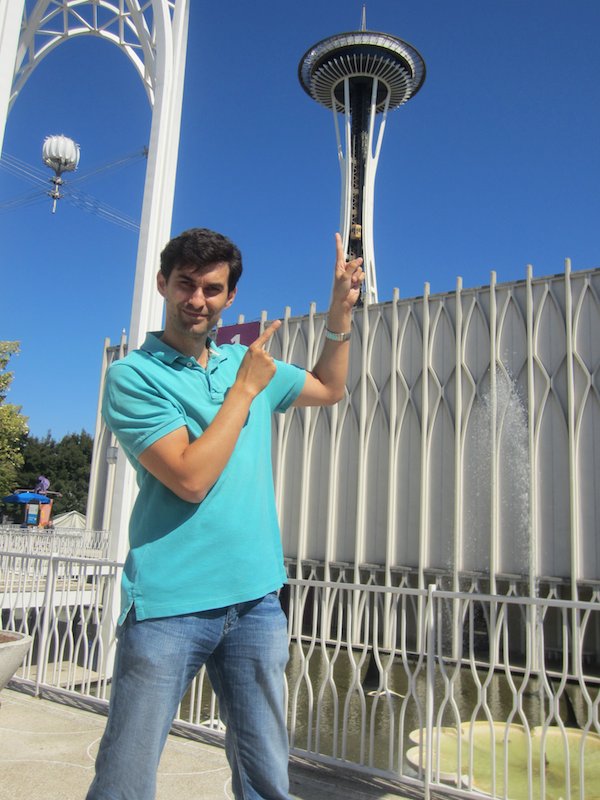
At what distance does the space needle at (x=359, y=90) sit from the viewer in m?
26.8

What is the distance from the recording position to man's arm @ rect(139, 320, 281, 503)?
1346 mm

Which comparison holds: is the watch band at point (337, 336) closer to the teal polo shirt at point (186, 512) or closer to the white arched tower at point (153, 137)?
the teal polo shirt at point (186, 512)

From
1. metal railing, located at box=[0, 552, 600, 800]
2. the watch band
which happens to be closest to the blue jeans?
the watch band

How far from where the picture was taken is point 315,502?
16.8m

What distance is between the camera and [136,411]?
4.73 feet

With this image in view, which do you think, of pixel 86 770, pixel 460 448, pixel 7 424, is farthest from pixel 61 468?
pixel 86 770

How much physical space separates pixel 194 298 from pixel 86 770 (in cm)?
280

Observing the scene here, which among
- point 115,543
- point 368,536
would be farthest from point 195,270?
point 368,536

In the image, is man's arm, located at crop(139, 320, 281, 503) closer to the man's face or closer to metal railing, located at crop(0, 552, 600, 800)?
the man's face

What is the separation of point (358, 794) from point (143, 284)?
4.28 meters

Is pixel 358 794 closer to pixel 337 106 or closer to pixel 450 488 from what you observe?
pixel 450 488

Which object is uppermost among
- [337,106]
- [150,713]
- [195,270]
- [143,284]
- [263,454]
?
[337,106]

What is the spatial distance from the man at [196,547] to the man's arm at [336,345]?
0.80 feet

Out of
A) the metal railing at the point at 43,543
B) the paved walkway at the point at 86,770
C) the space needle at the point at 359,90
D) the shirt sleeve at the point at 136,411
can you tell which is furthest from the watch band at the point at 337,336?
the space needle at the point at 359,90
